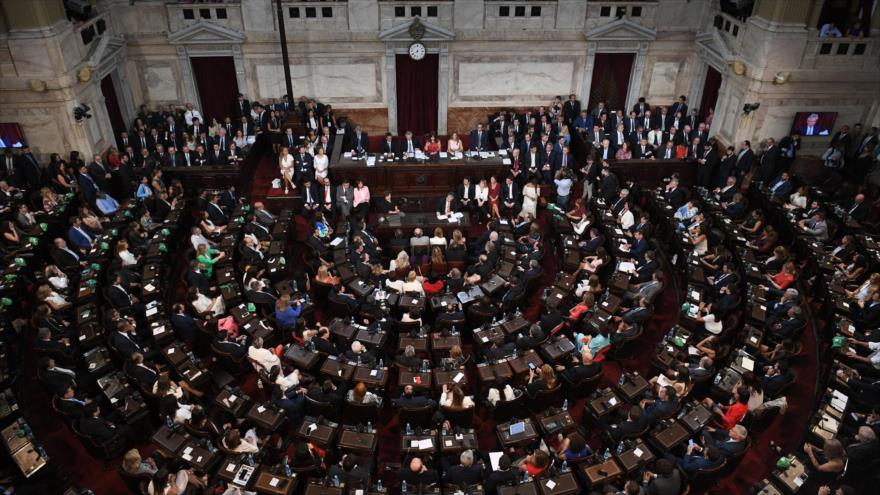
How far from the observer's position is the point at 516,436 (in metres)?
9.84

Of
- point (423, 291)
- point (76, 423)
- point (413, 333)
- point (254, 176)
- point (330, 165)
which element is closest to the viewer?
point (76, 423)

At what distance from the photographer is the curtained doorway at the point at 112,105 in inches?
746

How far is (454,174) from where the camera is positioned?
17703mm

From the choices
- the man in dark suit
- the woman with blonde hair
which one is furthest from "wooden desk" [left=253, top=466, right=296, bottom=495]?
the man in dark suit

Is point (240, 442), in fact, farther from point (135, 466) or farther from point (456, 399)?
point (456, 399)

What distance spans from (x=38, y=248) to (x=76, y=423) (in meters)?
5.91

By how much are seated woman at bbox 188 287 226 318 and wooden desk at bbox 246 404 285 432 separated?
109 inches

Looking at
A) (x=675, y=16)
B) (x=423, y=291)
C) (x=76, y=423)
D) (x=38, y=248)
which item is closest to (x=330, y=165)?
(x=423, y=291)

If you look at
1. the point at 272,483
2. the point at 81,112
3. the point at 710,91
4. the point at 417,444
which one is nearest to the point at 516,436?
the point at 417,444

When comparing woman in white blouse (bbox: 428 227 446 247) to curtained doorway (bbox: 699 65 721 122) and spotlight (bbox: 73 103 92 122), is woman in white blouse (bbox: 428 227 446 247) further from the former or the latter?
curtained doorway (bbox: 699 65 721 122)

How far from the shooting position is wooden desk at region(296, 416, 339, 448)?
970 centimetres

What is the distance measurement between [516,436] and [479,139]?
10.9 m

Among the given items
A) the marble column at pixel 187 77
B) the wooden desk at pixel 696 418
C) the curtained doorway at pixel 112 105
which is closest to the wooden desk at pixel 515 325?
the wooden desk at pixel 696 418

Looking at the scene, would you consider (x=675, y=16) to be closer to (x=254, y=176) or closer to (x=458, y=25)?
(x=458, y=25)
